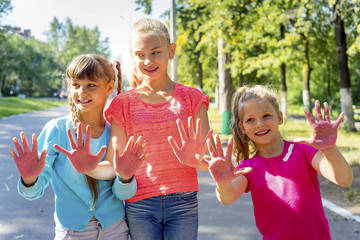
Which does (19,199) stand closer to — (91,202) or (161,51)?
(91,202)

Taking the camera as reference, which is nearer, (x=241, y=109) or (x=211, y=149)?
(x=211, y=149)

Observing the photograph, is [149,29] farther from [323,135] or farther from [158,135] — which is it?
[323,135]

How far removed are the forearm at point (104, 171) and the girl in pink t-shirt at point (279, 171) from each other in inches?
23.3

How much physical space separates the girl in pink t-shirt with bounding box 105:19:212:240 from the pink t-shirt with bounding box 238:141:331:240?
38cm

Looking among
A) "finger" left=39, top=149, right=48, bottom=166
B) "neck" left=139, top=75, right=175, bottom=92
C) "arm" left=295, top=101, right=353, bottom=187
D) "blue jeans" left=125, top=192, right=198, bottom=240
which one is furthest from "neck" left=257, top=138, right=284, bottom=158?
"finger" left=39, top=149, right=48, bottom=166

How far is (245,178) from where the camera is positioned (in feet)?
7.20

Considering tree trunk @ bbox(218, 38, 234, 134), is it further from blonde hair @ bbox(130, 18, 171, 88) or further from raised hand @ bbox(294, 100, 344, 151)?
raised hand @ bbox(294, 100, 344, 151)

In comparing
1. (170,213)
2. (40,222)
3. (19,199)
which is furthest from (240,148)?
(19,199)

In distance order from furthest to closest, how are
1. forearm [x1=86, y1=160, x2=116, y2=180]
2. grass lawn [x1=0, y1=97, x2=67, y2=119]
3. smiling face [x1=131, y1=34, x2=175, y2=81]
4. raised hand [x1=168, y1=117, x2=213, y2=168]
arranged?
1. grass lawn [x1=0, y1=97, x2=67, y2=119]
2. smiling face [x1=131, y1=34, x2=175, y2=81]
3. forearm [x1=86, y1=160, x2=116, y2=180]
4. raised hand [x1=168, y1=117, x2=213, y2=168]

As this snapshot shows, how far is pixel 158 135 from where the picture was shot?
218 centimetres

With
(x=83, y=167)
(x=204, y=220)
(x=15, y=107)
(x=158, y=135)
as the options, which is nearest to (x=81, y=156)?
(x=83, y=167)

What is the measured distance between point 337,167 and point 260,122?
0.49 metres

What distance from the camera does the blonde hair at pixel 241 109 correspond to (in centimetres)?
234

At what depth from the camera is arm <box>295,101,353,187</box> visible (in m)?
1.94
